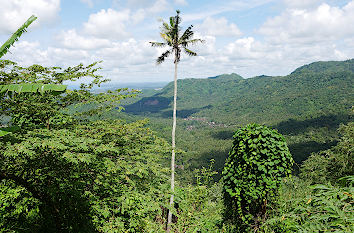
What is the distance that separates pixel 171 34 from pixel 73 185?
1220 cm

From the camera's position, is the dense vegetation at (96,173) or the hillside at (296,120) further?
the hillside at (296,120)

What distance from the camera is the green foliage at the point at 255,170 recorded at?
6480 mm

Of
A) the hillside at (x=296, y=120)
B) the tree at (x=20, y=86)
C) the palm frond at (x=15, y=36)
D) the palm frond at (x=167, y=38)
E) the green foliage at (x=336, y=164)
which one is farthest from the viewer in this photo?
the hillside at (x=296, y=120)

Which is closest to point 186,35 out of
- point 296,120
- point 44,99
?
point 44,99

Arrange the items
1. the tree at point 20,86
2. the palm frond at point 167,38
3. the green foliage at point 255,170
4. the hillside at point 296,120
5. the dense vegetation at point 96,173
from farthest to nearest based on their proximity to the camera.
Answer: the hillside at point 296,120 → the palm frond at point 167,38 → the green foliage at point 255,170 → the dense vegetation at point 96,173 → the tree at point 20,86

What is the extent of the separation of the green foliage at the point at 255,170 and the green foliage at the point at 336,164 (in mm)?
7245

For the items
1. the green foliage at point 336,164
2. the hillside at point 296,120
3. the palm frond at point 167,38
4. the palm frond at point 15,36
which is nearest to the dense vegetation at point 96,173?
the palm frond at point 15,36

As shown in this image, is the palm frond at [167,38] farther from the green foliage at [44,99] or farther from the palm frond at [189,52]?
the green foliage at [44,99]

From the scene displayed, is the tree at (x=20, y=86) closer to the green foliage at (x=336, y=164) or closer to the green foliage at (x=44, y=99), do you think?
the green foliage at (x=44, y=99)

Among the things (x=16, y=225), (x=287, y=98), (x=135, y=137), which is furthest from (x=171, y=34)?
(x=287, y=98)

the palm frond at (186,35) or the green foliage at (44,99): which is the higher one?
the palm frond at (186,35)

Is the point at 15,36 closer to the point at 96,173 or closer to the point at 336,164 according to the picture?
the point at 96,173

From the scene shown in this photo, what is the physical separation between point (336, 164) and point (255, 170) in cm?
960

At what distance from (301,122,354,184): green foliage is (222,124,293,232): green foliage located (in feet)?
23.8
